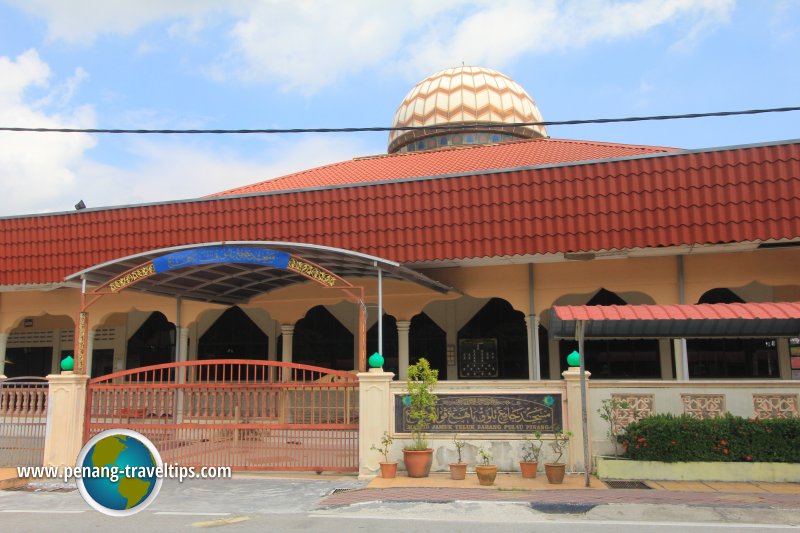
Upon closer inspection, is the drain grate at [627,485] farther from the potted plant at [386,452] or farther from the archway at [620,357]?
the archway at [620,357]

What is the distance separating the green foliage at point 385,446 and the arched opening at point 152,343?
1462 centimetres

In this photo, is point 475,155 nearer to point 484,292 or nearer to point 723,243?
point 484,292

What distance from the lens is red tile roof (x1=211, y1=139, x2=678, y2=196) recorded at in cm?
1791

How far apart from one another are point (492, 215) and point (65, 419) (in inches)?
354

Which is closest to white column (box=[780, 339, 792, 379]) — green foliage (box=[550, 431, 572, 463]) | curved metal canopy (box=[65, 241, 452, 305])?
curved metal canopy (box=[65, 241, 452, 305])

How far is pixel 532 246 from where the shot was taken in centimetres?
1437

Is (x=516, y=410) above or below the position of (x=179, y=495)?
above

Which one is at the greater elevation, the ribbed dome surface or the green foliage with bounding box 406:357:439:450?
the ribbed dome surface

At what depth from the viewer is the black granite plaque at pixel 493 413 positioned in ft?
35.0

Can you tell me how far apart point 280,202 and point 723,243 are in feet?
31.0

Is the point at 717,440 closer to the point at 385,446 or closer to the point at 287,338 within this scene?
the point at 385,446

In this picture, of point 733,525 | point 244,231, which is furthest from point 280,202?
point 733,525

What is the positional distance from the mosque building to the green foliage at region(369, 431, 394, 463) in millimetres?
1673

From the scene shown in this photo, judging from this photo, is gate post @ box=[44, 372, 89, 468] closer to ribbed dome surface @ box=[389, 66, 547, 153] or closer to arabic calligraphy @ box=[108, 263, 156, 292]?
arabic calligraphy @ box=[108, 263, 156, 292]
